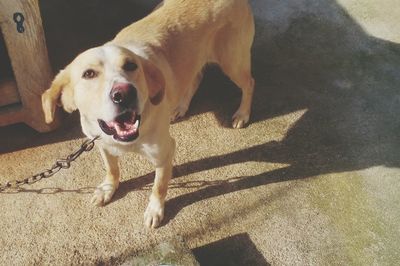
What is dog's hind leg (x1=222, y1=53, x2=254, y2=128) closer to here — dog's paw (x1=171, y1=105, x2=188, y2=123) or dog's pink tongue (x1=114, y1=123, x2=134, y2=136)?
dog's paw (x1=171, y1=105, x2=188, y2=123)

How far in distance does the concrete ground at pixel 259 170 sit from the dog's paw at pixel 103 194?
0.23 feet

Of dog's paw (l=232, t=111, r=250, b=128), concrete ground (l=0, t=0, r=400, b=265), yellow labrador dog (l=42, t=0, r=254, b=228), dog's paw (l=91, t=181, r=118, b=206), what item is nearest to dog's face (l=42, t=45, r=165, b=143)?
yellow labrador dog (l=42, t=0, r=254, b=228)

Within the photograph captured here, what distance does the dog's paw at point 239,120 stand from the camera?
466cm

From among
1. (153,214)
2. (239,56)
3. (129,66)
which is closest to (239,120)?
(239,56)

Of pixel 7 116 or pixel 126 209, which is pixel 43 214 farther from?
pixel 7 116

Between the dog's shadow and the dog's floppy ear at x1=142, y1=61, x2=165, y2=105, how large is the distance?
4.07 ft

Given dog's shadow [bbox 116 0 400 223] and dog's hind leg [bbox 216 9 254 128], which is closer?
dog's hind leg [bbox 216 9 254 128]

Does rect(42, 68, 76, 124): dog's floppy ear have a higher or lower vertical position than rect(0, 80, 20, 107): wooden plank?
higher

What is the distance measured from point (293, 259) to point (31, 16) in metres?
2.91

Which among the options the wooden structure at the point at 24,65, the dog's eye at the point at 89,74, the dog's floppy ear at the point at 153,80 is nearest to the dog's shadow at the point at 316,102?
the wooden structure at the point at 24,65

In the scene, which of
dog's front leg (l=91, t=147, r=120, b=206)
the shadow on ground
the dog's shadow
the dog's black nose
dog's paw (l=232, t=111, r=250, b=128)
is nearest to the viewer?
the dog's black nose

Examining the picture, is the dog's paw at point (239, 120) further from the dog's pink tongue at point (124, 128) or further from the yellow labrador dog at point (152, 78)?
the dog's pink tongue at point (124, 128)

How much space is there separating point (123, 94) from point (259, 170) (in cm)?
195

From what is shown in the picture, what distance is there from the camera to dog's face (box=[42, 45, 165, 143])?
2801mm
